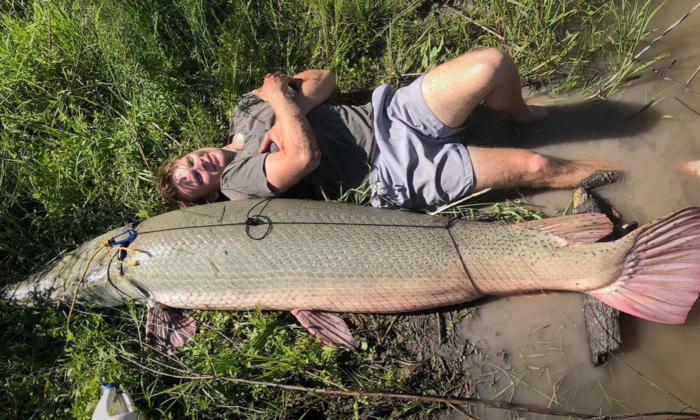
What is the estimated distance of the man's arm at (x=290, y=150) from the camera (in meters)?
3.11

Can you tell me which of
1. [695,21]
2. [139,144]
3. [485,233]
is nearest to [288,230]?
[485,233]

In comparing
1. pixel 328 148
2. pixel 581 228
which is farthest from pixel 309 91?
pixel 581 228

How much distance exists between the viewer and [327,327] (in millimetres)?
3355

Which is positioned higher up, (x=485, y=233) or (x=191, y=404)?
(x=485, y=233)

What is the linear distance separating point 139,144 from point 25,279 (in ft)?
4.67

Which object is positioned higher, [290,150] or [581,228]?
[290,150]

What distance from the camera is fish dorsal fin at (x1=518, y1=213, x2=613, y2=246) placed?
2.97m

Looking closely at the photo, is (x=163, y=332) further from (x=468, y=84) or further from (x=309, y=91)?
(x=468, y=84)

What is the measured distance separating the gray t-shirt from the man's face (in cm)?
13

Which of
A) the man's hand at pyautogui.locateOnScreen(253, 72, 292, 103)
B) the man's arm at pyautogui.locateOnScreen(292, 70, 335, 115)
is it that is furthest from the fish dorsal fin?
the man's hand at pyautogui.locateOnScreen(253, 72, 292, 103)

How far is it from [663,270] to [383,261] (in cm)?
175

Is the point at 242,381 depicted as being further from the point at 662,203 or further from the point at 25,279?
the point at 662,203

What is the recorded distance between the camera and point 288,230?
3107 millimetres

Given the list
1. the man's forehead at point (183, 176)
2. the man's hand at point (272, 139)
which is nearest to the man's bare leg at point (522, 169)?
the man's hand at point (272, 139)
